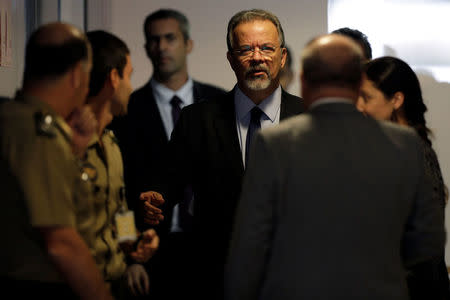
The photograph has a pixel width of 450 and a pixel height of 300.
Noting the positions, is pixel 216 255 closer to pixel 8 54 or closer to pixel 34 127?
pixel 34 127

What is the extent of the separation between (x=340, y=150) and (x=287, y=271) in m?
0.40

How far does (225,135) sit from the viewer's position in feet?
9.02

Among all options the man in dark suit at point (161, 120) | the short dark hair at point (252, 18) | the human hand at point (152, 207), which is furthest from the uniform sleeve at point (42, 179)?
the short dark hair at point (252, 18)

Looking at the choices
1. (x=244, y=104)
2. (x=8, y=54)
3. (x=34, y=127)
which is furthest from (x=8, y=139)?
(x=8, y=54)

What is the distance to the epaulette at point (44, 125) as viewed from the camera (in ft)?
5.32

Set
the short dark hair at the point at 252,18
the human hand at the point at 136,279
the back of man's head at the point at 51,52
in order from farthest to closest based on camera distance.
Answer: the short dark hair at the point at 252,18
the human hand at the point at 136,279
the back of man's head at the point at 51,52

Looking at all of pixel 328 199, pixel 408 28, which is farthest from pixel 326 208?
pixel 408 28

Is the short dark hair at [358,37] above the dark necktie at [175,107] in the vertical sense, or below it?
above

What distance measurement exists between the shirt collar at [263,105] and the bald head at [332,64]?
98 cm

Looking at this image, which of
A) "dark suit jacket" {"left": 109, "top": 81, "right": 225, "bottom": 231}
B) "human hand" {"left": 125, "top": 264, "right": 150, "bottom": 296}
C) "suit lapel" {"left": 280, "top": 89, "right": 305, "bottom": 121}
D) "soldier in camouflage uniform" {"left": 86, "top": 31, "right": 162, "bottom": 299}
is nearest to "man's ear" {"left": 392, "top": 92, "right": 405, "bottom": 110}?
"suit lapel" {"left": 280, "top": 89, "right": 305, "bottom": 121}

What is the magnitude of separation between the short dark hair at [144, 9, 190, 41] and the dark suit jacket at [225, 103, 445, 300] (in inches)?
77.9

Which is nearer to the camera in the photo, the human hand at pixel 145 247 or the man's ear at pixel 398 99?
the human hand at pixel 145 247

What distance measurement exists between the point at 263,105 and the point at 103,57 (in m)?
0.92

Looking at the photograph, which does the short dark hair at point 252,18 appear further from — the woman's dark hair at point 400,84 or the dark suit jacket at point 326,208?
the dark suit jacket at point 326,208
